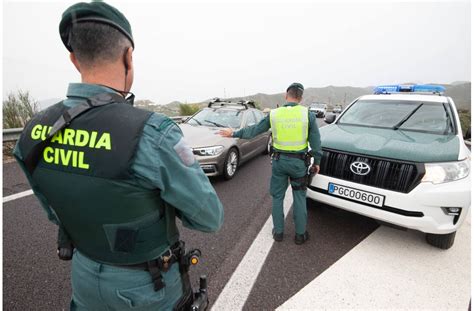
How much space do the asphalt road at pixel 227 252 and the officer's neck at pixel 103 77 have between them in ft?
6.24

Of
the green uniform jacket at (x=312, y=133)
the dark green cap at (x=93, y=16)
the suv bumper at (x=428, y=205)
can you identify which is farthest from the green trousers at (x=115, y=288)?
the suv bumper at (x=428, y=205)

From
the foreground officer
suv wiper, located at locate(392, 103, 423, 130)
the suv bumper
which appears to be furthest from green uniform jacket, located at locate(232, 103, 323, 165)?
the foreground officer

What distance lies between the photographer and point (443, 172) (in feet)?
7.87

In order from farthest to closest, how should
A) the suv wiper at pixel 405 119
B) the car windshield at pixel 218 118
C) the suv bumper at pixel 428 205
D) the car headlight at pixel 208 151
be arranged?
1. the car windshield at pixel 218 118
2. the car headlight at pixel 208 151
3. the suv wiper at pixel 405 119
4. the suv bumper at pixel 428 205

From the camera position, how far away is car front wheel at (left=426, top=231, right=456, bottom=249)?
2634 millimetres

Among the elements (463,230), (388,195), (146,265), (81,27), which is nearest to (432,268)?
(388,195)

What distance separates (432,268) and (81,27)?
3453 mm

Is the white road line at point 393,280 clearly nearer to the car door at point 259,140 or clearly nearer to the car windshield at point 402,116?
the car windshield at point 402,116

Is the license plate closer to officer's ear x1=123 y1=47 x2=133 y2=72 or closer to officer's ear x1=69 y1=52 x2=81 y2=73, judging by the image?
officer's ear x1=123 y1=47 x2=133 y2=72

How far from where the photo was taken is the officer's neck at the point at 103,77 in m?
0.98

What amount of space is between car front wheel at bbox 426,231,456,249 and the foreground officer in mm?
2866

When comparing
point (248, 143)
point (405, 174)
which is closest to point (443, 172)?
point (405, 174)

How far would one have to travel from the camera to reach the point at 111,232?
0.95 meters

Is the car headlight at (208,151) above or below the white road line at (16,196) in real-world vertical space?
above
